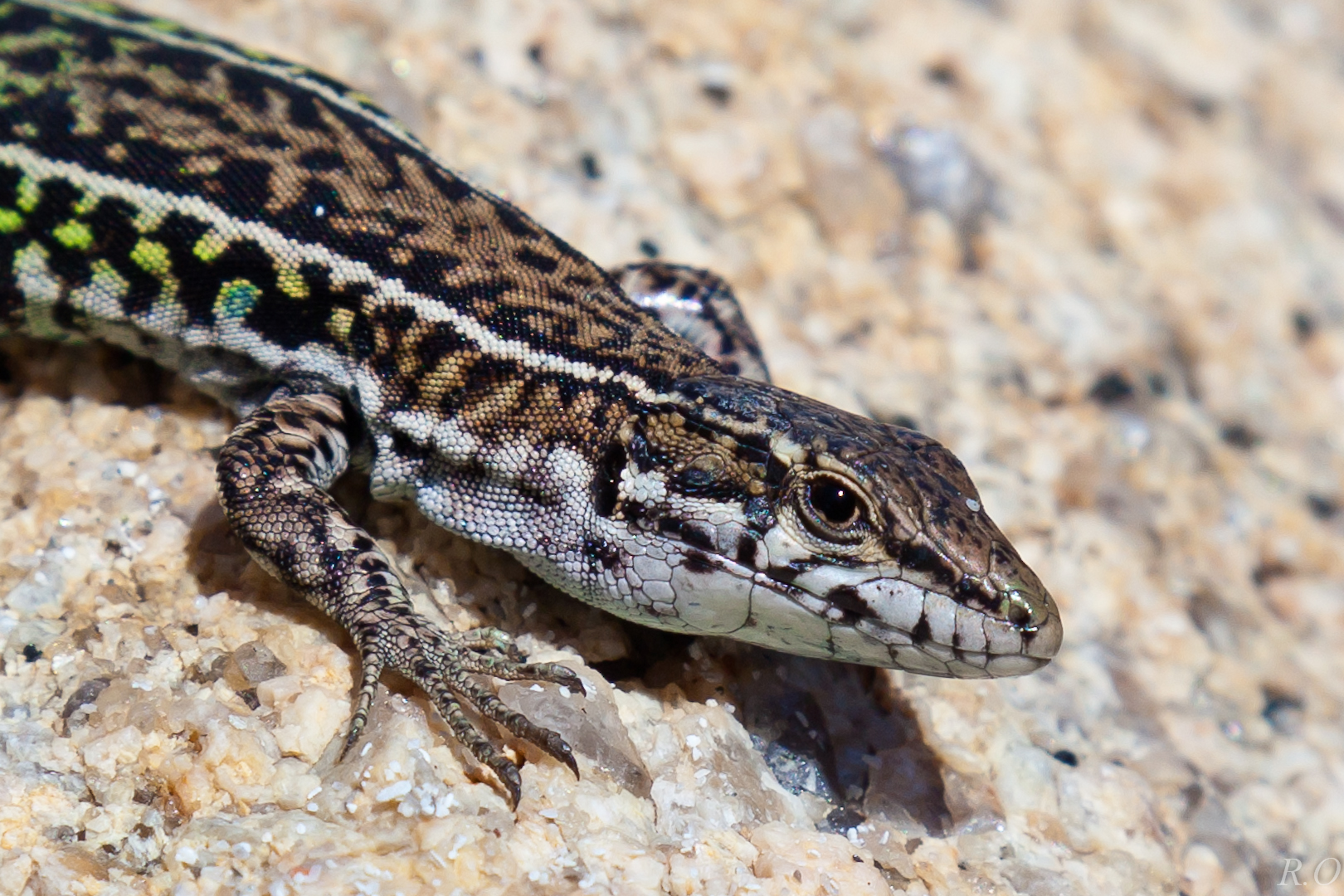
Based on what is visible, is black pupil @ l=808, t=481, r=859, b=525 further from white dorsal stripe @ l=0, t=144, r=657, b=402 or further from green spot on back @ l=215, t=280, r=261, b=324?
green spot on back @ l=215, t=280, r=261, b=324

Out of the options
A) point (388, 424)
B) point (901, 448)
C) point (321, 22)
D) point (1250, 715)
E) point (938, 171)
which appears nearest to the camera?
point (901, 448)

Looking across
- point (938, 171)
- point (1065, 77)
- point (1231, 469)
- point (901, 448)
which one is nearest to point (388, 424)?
point (901, 448)

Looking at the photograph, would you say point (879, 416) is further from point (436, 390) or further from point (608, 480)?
point (436, 390)

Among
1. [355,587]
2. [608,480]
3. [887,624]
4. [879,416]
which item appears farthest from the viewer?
[879,416]

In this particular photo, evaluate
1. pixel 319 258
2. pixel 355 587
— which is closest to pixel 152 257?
pixel 319 258

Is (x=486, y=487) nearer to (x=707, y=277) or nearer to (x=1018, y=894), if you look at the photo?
(x=707, y=277)

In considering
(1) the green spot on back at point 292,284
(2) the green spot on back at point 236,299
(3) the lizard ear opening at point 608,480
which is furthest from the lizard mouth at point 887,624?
(2) the green spot on back at point 236,299

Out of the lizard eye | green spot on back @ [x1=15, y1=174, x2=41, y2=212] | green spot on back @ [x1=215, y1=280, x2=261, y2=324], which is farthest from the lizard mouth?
green spot on back @ [x1=15, y1=174, x2=41, y2=212]
